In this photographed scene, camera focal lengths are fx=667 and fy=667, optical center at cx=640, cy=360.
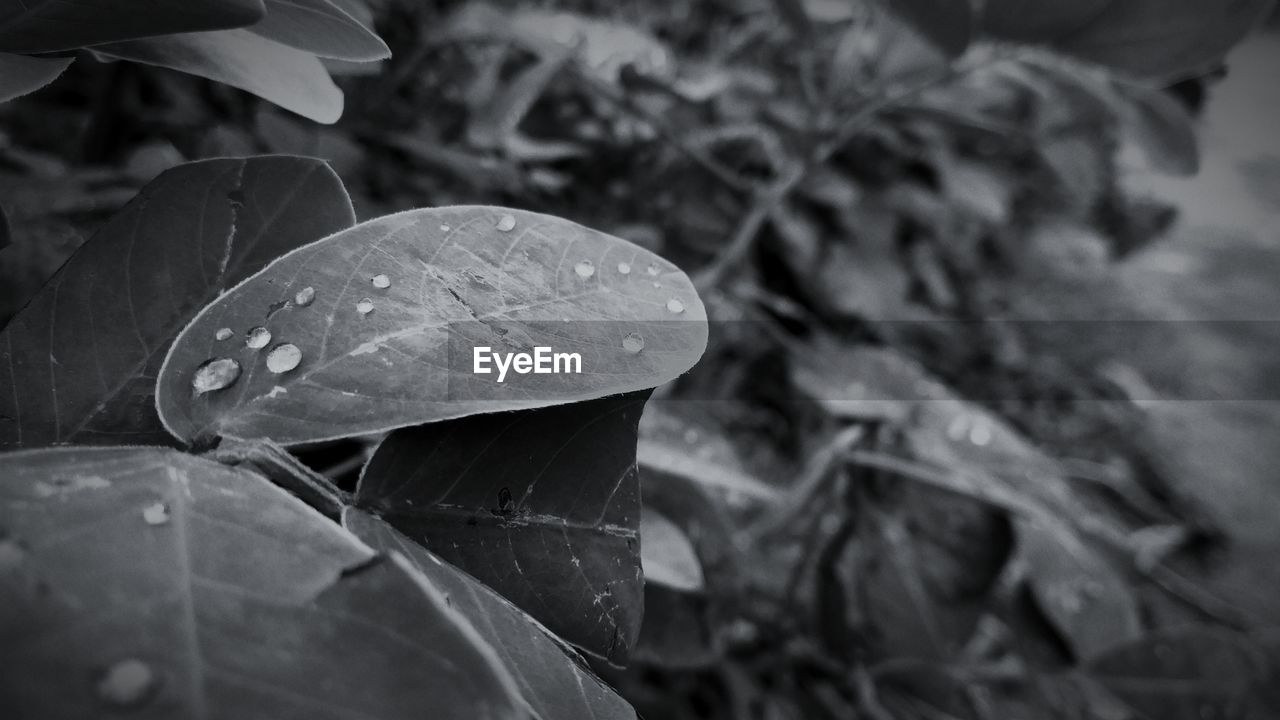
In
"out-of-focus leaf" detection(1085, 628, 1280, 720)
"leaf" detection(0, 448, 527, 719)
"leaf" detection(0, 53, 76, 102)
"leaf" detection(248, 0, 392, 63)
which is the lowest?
"out-of-focus leaf" detection(1085, 628, 1280, 720)

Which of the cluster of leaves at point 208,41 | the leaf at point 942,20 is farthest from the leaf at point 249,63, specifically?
the leaf at point 942,20

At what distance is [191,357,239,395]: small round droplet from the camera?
259 mm

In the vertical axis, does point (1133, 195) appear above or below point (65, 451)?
below

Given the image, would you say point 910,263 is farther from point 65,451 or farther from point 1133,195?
point 65,451

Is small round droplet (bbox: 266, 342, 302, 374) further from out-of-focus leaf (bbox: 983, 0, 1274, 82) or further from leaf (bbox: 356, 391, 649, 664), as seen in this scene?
out-of-focus leaf (bbox: 983, 0, 1274, 82)

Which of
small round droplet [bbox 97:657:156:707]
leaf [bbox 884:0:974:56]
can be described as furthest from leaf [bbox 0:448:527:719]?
leaf [bbox 884:0:974:56]

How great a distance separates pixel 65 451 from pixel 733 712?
0.89 metres

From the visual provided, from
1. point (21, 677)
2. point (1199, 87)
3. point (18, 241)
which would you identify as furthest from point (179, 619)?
point (1199, 87)

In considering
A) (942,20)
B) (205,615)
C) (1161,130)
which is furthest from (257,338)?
(1161,130)

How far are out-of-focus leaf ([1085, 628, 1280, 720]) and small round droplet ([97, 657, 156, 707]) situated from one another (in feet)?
2.79

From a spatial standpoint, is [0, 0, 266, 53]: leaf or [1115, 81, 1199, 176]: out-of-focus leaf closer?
[0, 0, 266, 53]: leaf

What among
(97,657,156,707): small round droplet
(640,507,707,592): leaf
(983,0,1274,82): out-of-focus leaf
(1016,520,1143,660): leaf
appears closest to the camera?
(97,657,156,707): small round droplet

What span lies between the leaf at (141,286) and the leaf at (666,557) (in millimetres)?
246

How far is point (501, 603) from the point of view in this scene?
0.85ft
